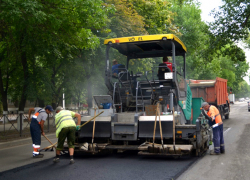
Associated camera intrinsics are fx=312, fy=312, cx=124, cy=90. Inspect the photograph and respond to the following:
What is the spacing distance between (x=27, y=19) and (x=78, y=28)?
2.22 m

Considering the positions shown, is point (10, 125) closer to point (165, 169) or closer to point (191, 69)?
point (165, 169)

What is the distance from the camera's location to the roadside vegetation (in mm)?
10008

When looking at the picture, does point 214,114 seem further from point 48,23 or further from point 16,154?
point 48,23

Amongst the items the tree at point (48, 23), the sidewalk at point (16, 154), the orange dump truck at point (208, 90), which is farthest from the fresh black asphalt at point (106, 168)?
the orange dump truck at point (208, 90)

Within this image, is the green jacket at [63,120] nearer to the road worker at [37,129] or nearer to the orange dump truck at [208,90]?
the road worker at [37,129]

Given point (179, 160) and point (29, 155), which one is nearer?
point (179, 160)

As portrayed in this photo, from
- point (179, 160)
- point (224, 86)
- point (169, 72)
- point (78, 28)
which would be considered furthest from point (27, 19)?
point (224, 86)

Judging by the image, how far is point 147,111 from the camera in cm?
802

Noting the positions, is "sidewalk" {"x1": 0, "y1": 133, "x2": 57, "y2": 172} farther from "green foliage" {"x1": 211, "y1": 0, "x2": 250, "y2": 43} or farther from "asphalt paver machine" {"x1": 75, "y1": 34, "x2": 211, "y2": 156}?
"green foliage" {"x1": 211, "y1": 0, "x2": 250, "y2": 43}

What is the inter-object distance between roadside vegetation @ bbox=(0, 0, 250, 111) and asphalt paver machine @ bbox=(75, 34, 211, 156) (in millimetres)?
1378

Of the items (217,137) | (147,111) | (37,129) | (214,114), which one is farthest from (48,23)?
(217,137)

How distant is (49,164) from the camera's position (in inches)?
294

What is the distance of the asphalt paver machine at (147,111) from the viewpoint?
7547mm

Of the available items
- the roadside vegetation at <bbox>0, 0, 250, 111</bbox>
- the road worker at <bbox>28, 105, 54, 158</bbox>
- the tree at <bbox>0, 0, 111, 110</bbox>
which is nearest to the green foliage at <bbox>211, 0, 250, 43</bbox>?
the roadside vegetation at <bbox>0, 0, 250, 111</bbox>
